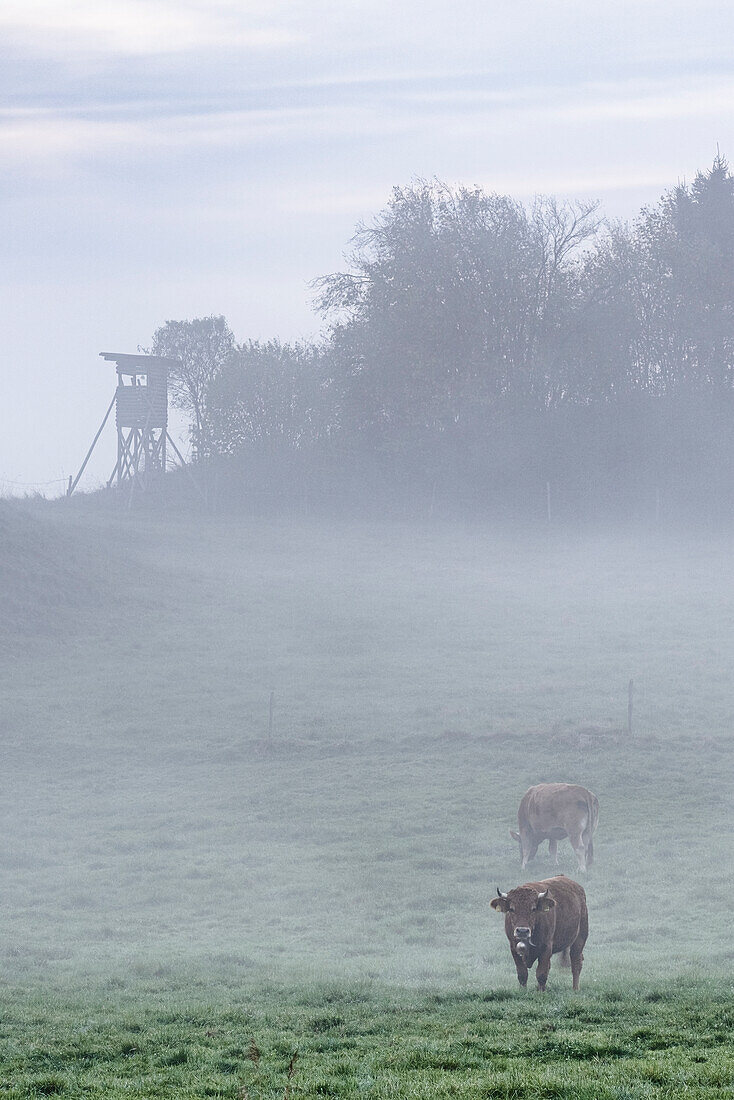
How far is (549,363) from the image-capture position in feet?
203

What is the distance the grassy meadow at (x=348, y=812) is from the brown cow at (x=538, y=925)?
15.8 inches

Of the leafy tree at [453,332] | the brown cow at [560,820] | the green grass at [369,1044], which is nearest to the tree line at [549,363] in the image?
the leafy tree at [453,332]

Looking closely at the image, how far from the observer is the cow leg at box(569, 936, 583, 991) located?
1370 cm

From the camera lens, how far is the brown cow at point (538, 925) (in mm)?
13422

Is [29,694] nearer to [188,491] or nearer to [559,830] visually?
[559,830]

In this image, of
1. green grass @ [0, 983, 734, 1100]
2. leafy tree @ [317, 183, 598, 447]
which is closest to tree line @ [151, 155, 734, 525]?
leafy tree @ [317, 183, 598, 447]

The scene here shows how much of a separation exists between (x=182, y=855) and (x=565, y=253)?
161ft

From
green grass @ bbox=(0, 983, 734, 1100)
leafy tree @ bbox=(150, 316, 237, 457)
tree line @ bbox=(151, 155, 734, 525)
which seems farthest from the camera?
leafy tree @ bbox=(150, 316, 237, 457)

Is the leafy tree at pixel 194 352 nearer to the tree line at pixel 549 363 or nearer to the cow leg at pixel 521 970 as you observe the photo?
the tree line at pixel 549 363

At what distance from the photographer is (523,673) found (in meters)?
36.4

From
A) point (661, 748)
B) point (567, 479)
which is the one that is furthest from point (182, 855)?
point (567, 479)

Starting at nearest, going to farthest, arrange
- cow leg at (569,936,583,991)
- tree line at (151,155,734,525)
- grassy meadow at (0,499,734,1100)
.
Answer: grassy meadow at (0,499,734,1100) < cow leg at (569,936,583,991) < tree line at (151,155,734,525)

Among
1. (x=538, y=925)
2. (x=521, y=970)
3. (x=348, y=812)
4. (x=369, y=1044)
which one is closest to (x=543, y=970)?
(x=521, y=970)

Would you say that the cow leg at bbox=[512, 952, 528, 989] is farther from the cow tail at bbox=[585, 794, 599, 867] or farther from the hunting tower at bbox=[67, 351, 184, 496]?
the hunting tower at bbox=[67, 351, 184, 496]
